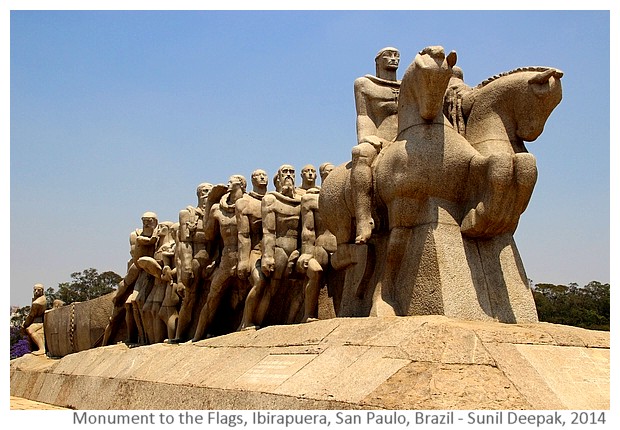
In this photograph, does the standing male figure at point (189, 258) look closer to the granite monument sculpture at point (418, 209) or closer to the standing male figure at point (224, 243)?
the standing male figure at point (224, 243)

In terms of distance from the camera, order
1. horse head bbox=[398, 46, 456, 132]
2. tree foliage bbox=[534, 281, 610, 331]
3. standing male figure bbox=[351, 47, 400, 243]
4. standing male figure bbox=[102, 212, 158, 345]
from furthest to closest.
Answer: tree foliage bbox=[534, 281, 610, 331]
standing male figure bbox=[102, 212, 158, 345]
standing male figure bbox=[351, 47, 400, 243]
horse head bbox=[398, 46, 456, 132]

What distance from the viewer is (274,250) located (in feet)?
38.3

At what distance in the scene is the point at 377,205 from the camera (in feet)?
31.5

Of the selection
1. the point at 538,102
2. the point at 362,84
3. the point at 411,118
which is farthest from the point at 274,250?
the point at 538,102

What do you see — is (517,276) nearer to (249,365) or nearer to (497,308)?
(497,308)

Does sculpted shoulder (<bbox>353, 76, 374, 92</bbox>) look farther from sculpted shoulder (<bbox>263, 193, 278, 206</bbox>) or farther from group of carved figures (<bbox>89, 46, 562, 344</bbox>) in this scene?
sculpted shoulder (<bbox>263, 193, 278, 206</bbox>)

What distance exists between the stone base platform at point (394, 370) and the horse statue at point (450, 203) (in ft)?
2.15

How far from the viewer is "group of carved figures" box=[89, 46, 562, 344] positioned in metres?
8.70

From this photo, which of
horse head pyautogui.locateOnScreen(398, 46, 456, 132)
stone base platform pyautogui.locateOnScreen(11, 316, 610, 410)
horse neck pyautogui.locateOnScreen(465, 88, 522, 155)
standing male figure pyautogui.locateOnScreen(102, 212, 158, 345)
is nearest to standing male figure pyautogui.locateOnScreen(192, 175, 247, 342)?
stone base platform pyautogui.locateOnScreen(11, 316, 610, 410)

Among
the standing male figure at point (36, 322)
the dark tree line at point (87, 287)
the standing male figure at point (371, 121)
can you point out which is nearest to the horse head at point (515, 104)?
the standing male figure at point (371, 121)

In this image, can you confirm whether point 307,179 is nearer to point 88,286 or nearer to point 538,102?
point 538,102

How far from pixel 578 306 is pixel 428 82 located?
891 inches

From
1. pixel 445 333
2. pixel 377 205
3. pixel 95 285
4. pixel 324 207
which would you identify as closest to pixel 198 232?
pixel 324 207

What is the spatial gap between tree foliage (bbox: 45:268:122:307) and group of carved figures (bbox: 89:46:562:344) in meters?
32.8
